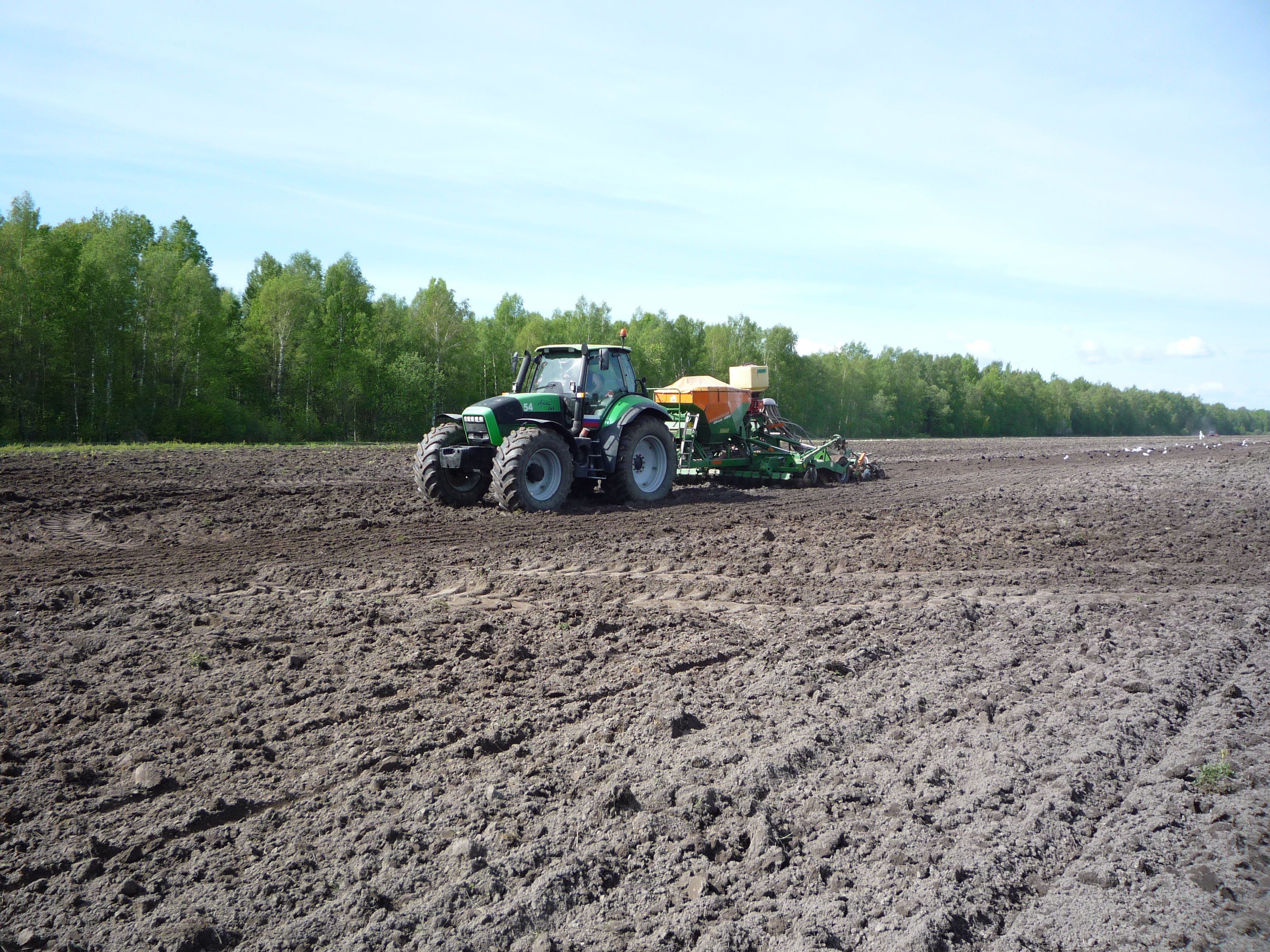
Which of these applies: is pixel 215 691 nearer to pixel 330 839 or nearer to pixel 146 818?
pixel 146 818

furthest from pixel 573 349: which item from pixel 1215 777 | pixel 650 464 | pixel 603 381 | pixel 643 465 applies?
pixel 1215 777

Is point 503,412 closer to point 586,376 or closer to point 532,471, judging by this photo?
point 532,471

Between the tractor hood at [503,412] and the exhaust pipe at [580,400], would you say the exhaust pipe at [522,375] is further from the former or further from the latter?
the exhaust pipe at [580,400]

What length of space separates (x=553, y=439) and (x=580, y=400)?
36.4 inches

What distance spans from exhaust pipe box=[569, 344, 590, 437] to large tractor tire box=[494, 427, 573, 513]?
1.10 ft

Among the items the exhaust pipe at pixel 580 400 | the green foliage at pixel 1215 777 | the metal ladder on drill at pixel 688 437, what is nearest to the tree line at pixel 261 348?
the metal ladder on drill at pixel 688 437

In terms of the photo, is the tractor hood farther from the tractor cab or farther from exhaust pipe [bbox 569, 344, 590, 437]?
the tractor cab

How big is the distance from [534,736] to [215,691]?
192 cm

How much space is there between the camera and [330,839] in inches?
128

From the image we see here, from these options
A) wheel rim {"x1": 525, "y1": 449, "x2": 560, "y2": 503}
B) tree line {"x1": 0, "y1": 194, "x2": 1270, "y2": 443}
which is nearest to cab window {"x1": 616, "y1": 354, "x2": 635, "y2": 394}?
wheel rim {"x1": 525, "y1": 449, "x2": 560, "y2": 503}

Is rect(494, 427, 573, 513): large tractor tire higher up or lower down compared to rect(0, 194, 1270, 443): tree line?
lower down

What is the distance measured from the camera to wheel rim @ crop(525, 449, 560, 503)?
1151 cm

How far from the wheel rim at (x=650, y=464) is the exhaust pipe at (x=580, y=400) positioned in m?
1.41

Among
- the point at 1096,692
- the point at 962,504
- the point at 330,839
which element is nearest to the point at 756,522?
the point at 962,504
